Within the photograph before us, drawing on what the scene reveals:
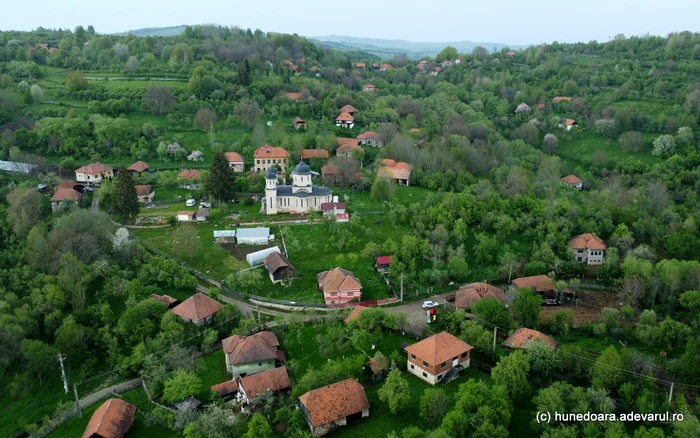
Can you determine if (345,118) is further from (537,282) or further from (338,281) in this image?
(537,282)

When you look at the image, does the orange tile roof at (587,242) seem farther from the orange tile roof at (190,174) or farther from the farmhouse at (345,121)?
the farmhouse at (345,121)

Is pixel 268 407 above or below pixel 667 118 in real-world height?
below

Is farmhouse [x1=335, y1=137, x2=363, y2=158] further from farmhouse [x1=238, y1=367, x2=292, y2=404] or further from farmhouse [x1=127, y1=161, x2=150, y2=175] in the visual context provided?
farmhouse [x1=238, y1=367, x2=292, y2=404]

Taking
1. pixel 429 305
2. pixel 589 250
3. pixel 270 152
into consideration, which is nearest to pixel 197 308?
pixel 429 305

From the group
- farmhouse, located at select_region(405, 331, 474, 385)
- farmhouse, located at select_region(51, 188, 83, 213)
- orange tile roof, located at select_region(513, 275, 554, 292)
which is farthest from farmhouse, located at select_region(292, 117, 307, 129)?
farmhouse, located at select_region(405, 331, 474, 385)

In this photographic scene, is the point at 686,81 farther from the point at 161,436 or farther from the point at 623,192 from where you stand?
the point at 161,436

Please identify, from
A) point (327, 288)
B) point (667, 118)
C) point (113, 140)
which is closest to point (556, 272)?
point (327, 288)

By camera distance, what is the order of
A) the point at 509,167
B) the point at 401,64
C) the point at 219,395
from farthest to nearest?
the point at 401,64 < the point at 509,167 < the point at 219,395
